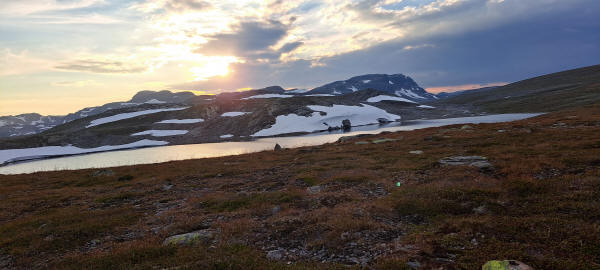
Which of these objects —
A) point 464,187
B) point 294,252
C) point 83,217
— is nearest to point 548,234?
point 464,187

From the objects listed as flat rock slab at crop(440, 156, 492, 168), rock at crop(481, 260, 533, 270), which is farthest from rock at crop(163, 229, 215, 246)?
flat rock slab at crop(440, 156, 492, 168)

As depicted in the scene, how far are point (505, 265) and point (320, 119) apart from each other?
144 m

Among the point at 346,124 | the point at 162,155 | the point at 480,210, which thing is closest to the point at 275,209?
the point at 480,210

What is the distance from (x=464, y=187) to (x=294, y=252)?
9.99 m

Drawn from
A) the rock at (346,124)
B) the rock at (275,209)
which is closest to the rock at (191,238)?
the rock at (275,209)

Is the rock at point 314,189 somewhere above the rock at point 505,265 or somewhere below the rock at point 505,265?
below

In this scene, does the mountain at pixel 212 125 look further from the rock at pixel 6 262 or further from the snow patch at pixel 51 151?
the rock at pixel 6 262

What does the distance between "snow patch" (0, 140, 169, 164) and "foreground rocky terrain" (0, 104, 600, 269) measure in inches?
4810

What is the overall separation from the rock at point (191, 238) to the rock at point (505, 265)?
381 inches

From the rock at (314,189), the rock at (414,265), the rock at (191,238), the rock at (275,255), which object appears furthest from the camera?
the rock at (314,189)

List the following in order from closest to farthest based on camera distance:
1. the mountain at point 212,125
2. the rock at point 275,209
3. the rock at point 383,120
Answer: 1. the rock at point 275,209
2. the mountain at point 212,125
3. the rock at point 383,120

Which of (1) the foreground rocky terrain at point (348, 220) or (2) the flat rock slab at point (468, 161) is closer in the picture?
(1) the foreground rocky terrain at point (348, 220)

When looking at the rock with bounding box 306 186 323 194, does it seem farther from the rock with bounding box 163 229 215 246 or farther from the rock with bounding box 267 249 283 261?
the rock with bounding box 267 249 283 261

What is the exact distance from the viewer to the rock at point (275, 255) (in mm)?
9414
